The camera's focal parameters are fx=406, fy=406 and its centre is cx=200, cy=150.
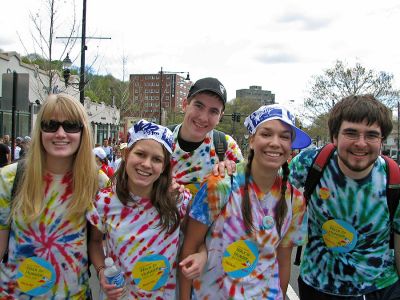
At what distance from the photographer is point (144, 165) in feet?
8.62

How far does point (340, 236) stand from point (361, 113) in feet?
2.74

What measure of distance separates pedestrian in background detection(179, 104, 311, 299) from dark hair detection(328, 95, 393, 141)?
402 millimetres

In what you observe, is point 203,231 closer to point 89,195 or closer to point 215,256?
point 215,256

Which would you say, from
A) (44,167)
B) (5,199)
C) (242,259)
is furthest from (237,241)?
(5,199)

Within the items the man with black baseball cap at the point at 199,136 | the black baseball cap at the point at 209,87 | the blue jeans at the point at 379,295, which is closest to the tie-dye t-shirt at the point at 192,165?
the man with black baseball cap at the point at 199,136

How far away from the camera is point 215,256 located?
2547 millimetres

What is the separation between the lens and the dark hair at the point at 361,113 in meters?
2.72

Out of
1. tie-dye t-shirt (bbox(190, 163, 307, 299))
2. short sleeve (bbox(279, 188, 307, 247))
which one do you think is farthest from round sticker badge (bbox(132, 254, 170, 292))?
short sleeve (bbox(279, 188, 307, 247))

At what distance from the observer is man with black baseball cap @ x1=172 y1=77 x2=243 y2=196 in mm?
3301

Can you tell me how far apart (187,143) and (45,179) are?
1254mm

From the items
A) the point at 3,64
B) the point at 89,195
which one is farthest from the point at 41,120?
the point at 3,64

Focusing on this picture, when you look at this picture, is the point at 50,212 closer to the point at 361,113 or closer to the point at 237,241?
the point at 237,241

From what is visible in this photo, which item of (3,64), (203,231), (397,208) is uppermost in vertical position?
(3,64)

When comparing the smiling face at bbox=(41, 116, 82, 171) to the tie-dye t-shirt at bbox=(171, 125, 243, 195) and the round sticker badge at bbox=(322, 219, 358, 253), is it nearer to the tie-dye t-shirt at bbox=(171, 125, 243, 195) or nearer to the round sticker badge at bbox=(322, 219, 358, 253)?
the tie-dye t-shirt at bbox=(171, 125, 243, 195)
